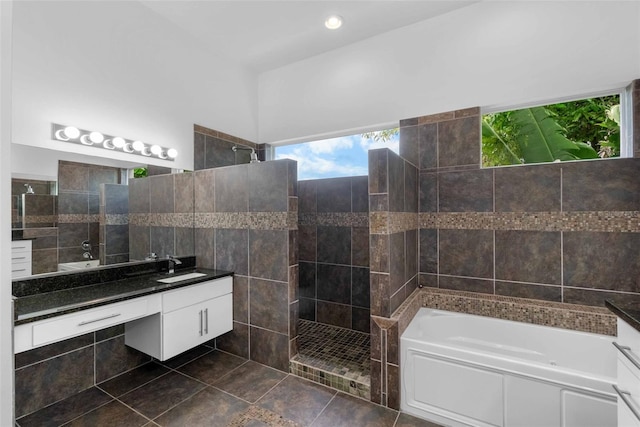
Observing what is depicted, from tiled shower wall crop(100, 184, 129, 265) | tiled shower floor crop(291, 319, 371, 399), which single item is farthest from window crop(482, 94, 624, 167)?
tiled shower wall crop(100, 184, 129, 265)

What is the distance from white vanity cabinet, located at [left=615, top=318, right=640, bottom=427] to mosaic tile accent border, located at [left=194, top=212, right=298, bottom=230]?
1998mm

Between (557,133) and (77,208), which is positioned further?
(557,133)

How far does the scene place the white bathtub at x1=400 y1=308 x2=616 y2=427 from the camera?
5.04ft

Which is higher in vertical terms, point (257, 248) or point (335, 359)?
point (257, 248)

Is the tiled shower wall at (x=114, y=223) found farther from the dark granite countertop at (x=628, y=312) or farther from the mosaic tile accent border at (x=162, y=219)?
the dark granite countertop at (x=628, y=312)

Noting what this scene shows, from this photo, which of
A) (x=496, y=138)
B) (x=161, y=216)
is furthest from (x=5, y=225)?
(x=496, y=138)

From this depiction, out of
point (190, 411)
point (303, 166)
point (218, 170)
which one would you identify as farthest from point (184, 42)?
point (190, 411)

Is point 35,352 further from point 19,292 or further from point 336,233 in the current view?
point 336,233

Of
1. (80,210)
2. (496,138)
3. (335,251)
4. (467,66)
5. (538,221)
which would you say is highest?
(467,66)

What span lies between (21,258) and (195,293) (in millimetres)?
1092

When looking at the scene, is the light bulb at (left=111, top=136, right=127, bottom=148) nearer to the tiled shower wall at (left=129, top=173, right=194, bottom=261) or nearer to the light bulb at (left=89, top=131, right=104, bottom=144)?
the light bulb at (left=89, top=131, right=104, bottom=144)

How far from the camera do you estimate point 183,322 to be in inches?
88.7

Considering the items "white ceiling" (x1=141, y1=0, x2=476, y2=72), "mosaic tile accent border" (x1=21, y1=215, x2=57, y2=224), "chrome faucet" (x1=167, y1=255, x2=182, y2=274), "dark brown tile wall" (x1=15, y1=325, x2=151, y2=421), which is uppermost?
"white ceiling" (x1=141, y1=0, x2=476, y2=72)

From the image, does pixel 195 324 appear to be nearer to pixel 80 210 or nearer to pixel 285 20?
pixel 80 210
